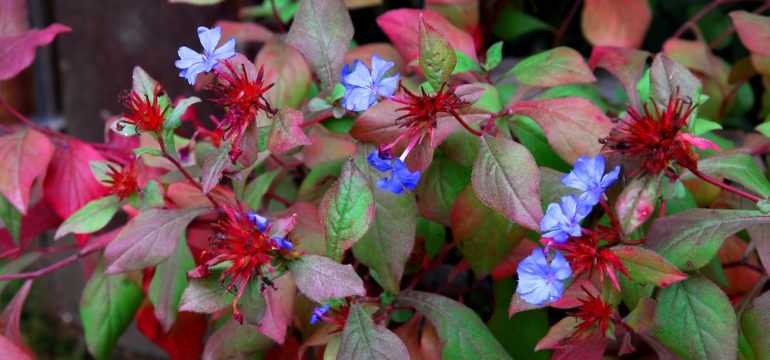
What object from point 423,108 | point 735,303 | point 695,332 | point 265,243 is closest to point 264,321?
point 265,243

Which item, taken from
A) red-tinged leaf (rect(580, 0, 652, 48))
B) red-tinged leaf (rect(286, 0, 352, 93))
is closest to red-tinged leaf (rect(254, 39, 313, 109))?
red-tinged leaf (rect(286, 0, 352, 93))

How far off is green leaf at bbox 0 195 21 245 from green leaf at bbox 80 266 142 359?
0.12m

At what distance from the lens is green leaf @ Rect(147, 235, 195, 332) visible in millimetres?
869

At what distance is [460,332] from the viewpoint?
2.54 feet

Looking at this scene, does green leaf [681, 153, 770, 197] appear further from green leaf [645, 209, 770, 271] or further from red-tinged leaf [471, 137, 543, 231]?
red-tinged leaf [471, 137, 543, 231]

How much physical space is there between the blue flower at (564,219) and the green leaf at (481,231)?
0.18 m

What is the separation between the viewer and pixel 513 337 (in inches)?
35.5

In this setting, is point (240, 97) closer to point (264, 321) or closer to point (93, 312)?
point (264, 321)

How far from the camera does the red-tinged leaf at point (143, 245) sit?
79 cm

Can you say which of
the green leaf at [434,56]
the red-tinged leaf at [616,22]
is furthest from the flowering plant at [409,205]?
the red-tinged leaf at [616,22]

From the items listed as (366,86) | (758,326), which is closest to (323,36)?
(366,86)

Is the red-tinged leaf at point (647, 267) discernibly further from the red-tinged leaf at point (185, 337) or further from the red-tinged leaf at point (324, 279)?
the red-tinged leaf at point (185, 337)

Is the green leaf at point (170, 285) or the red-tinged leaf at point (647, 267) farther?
the green leaf at point (170, 285)

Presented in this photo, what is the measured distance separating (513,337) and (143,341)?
1.52 metres
